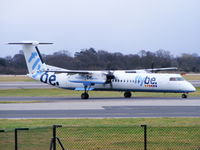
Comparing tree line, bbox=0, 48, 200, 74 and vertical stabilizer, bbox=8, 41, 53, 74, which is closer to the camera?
vertical stabilizer, bbox=8, 41, 53, 74

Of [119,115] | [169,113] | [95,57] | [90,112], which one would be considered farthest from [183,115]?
[95,57]

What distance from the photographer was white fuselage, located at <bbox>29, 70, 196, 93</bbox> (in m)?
37.4

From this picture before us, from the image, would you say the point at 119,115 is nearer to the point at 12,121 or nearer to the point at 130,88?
the point at 12,121

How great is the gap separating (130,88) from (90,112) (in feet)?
46.3

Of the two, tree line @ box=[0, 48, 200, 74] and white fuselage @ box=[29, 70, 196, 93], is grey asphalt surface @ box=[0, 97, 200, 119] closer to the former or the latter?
white fuselage @ box=[29, 70, 196, 93]

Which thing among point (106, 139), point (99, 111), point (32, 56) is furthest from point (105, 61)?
point (106, 139)

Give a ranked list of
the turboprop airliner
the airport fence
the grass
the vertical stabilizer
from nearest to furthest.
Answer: the airport fence
the grass
the turboprop airliner
the vertical stabilizer

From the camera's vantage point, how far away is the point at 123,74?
131 ft

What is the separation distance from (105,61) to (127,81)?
49.6 metres

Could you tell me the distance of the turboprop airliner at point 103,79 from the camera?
3750cm

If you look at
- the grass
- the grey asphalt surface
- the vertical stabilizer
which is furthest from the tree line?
the grass

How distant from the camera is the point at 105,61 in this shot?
8844cm

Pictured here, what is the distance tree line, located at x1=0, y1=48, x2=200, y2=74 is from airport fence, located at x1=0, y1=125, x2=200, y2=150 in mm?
49945

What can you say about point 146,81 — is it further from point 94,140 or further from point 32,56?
point 94,140
